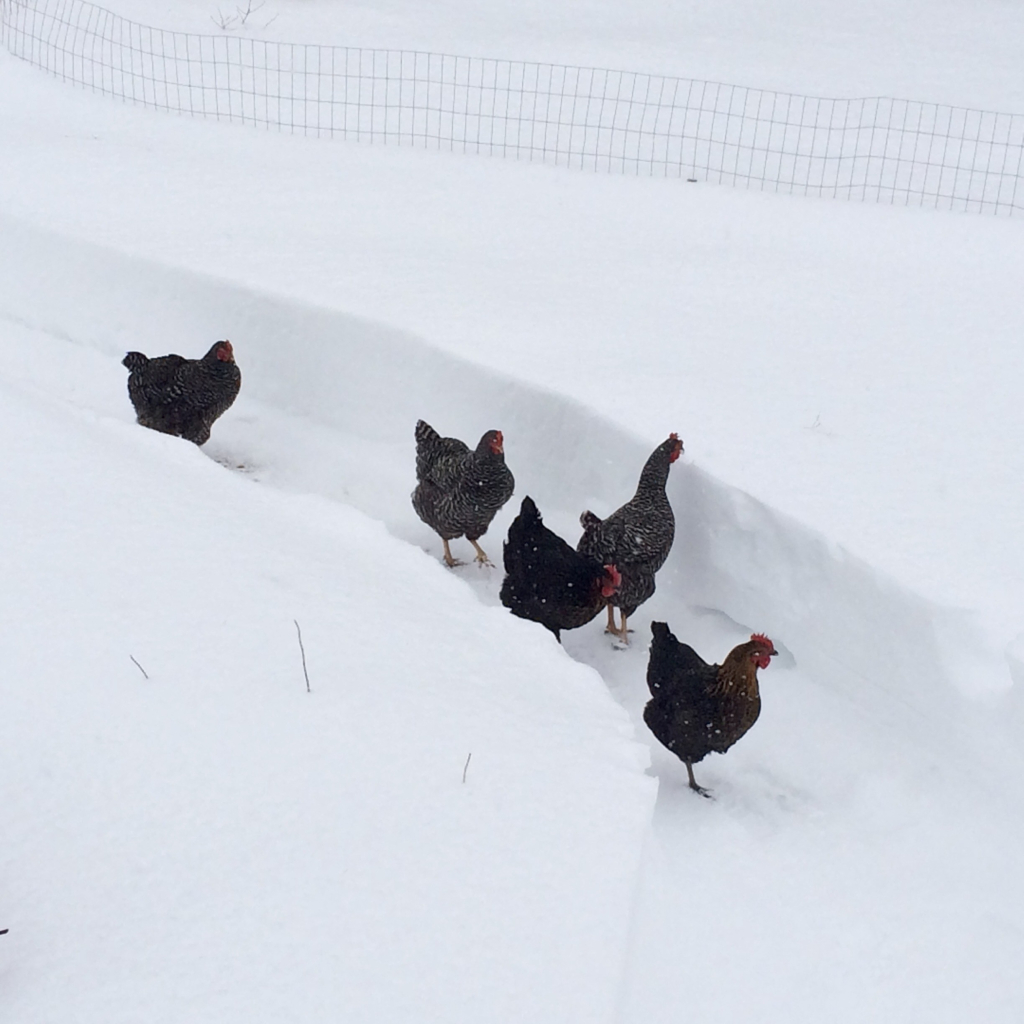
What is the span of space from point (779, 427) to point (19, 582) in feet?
14.5

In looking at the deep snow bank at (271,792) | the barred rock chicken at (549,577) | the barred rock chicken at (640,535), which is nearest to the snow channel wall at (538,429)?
the barred rock chicken at (640,535)

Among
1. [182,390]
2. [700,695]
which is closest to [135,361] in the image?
[182,390]

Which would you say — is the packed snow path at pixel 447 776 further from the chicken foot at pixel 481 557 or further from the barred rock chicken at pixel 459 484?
the barred rock chicken at pixel 459 484

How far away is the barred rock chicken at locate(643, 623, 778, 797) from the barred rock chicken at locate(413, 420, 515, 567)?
1652 mm

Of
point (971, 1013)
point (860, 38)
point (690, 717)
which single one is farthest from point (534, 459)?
point (860, 38)

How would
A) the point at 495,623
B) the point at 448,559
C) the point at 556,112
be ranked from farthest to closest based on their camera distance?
the point at 556,112, the point at 448,559, the point at 495,623

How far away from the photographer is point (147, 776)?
10.2 feet

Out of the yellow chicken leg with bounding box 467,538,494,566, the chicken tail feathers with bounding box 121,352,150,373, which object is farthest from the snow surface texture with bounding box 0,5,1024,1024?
the chicken tail feathers with bounding box 121,352,150,373

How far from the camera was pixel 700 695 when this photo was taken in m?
Result: 4.67

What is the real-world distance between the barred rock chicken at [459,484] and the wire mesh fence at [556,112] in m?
6.11

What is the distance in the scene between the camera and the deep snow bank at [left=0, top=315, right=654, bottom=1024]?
8.86 feet

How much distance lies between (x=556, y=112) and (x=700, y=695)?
404 inches

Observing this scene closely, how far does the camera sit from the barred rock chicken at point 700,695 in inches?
183

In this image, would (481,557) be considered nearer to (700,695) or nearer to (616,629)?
(616,629)
